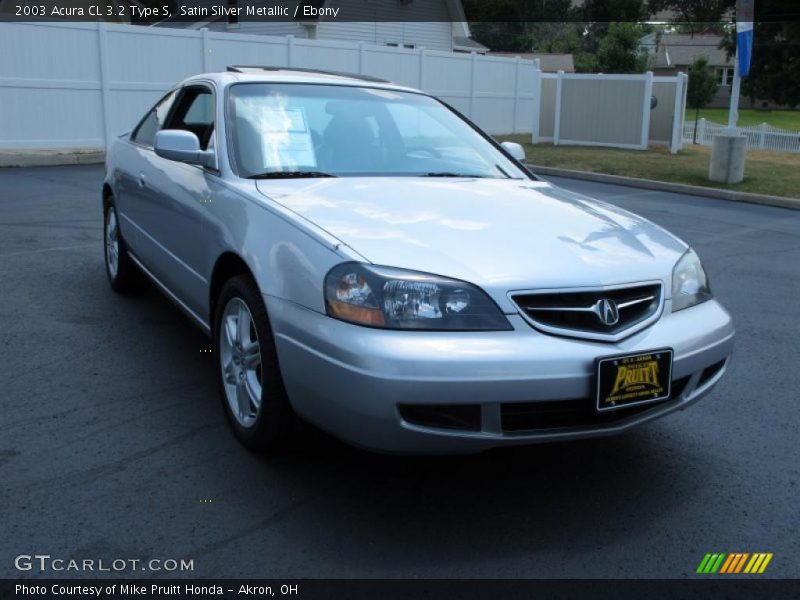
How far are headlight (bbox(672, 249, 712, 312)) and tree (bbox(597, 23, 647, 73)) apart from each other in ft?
106

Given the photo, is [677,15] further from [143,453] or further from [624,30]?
[143,453]

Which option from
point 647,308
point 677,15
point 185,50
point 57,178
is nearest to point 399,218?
point 647,308

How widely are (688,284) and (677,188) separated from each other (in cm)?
1172

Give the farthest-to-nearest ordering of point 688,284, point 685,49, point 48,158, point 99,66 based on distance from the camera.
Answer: point 685,49
point 99,66
point 48,158
point 688,284

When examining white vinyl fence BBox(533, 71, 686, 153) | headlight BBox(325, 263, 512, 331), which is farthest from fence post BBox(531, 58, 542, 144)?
headlight BBox(325, 263, 512, 331)

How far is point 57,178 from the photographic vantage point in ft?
41.0

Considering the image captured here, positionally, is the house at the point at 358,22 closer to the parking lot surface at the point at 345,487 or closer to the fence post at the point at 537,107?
the fence post at the point at 537,107

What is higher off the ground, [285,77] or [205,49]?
[205,49]


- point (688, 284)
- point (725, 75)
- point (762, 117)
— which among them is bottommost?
point (762, 117)

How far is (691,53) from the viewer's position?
76.3 metres

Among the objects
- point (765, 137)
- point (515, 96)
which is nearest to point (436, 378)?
point (515, 96)

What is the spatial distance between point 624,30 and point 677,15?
41476 mm

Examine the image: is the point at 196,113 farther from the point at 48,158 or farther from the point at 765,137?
the point at 765,137

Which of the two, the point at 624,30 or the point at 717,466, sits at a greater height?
the point at 624,30
